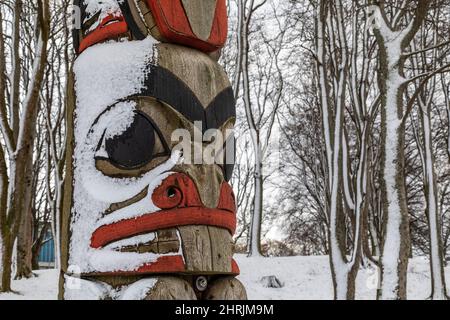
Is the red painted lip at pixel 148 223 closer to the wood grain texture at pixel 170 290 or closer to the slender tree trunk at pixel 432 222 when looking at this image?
the wood grain texture at pixel 170 290

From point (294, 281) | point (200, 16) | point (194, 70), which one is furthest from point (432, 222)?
point (194, 70)

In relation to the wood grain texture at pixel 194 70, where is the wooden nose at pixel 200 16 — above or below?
above

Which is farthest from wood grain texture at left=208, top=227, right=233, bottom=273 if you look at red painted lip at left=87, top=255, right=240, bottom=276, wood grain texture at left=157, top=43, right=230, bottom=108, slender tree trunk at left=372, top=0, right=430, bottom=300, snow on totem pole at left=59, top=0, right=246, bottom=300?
slender tree trunk at left=372, top=0, right=430, bottom=300

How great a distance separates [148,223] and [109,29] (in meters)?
1.35

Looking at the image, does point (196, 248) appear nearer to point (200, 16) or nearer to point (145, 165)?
point (145, 165)

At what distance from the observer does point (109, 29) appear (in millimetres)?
3383

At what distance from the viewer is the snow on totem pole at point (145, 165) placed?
2863 mm

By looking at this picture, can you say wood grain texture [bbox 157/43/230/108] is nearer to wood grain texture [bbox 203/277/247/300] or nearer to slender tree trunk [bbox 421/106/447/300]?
wood grain texture [bbox 203/277/247/300]

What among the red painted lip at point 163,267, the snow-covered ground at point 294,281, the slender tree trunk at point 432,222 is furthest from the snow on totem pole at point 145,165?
the slender tree trunk at point 432,222

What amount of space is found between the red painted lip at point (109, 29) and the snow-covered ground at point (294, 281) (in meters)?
7.69

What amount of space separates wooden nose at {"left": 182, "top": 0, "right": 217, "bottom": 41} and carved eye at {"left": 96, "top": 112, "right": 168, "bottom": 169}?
82cm

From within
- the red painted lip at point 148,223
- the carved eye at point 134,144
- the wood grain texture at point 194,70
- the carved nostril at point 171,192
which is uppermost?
the wood grain texture at point 194,70

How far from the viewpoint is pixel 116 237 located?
2877 millimetres

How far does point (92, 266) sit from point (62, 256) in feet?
1.12
